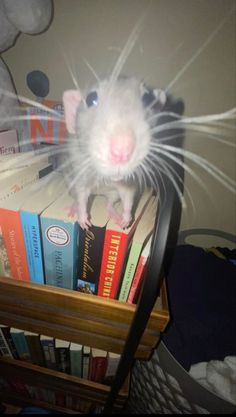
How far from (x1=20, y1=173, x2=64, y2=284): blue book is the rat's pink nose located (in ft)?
0.73

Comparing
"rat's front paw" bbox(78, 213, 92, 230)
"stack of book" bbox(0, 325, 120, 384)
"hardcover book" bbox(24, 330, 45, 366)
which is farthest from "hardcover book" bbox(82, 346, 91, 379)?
"rat's front paw" bbox(78, 213, 92, 230)

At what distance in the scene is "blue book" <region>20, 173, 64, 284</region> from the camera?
46 cm

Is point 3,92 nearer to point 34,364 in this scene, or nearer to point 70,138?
point 70,138

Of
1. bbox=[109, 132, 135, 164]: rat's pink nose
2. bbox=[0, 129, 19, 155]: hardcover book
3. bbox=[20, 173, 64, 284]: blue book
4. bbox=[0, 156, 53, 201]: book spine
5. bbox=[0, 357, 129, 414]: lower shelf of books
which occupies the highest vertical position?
bbox=[109, 132, 135, 164]: rat's pink nose

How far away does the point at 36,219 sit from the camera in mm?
457

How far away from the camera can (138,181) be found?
1.34 ft

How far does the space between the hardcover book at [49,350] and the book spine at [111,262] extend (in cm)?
26

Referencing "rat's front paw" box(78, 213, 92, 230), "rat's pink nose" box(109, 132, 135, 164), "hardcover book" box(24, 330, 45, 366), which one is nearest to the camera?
"rat's pink nose" box(109, 132, 135, 164)

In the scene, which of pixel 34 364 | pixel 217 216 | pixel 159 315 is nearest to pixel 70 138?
pixel 159 315

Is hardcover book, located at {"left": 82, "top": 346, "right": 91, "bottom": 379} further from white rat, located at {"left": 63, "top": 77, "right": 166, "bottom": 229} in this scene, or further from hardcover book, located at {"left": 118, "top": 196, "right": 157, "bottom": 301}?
white rat, located at {"left": 63, "top": 77, "right": 166, "bottom": 229}

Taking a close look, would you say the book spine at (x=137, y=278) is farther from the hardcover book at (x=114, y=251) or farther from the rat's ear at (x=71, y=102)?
the rat's ear at (x=71, y=102)

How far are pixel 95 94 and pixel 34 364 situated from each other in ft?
2.45

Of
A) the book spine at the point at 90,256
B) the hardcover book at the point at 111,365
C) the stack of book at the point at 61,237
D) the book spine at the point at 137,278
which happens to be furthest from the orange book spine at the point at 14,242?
the hardcover book at the point at 111,365

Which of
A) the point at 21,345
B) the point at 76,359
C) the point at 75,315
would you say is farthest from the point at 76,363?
the point at 75,315
